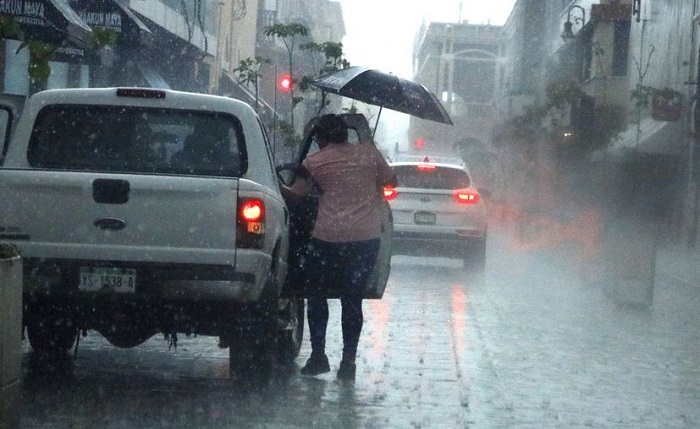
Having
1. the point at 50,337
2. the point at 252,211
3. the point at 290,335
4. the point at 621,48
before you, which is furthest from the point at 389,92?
the point at 621,48

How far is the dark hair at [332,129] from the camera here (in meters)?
10.3

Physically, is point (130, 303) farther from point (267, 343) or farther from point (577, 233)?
point (577, 233)

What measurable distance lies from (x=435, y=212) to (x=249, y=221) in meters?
13.3

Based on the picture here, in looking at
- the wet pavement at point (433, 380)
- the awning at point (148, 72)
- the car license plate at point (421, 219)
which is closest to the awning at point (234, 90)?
the awning at point (148, 72)

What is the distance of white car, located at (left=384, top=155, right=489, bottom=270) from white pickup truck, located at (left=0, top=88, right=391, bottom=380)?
475 inches

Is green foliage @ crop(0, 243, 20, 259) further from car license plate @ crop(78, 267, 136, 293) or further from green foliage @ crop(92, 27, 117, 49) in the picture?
car license plate @ crop(78, 267, 136, 293)

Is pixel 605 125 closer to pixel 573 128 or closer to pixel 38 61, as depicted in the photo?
pixel 573 128

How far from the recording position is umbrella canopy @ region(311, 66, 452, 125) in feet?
38.6

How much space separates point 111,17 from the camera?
25016 mm

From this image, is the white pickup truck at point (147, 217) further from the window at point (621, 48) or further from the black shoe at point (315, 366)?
the window at point (621, 48)

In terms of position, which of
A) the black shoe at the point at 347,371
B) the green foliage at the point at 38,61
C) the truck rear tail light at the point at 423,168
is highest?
the green foliage at the point at 38,61

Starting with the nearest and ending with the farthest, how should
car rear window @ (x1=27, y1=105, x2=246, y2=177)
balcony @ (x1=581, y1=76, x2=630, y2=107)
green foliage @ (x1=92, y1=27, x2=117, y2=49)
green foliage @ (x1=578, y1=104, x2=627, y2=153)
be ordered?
green foliage @ (x1=92, y1=27, x2=117, y2=49) → car rear window @ (x1=27, y1=105, x2=246, y2=177) → green foliage @ (x1=578, y1=104, x2=627, y2=153) → balcony @ (x1=581, y1=76, x2=630, y2=107)

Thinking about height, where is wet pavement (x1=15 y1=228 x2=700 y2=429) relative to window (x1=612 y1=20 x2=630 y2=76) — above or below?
below

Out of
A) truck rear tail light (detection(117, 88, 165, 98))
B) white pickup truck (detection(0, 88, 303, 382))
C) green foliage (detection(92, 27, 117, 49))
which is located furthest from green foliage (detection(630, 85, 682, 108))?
green foliage (detection(92, 27, 117, 49))
